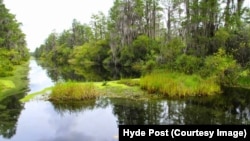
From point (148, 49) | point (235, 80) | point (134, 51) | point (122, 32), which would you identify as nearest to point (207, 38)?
point (235, 80)

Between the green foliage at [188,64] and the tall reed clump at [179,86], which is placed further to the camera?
the green foliage at [188,64]

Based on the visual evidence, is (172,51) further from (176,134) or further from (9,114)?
(176,134)

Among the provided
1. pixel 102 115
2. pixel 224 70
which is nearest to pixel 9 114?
pixel 102 115

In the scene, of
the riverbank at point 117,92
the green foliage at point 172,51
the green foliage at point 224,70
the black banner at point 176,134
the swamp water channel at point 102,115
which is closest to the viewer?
the black banner at point 176,134

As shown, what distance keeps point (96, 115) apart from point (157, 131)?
21.7ft

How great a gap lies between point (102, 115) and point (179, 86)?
23.2 feet

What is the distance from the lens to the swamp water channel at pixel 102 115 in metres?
13.6

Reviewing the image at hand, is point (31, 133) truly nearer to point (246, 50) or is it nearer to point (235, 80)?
point (235, 80)

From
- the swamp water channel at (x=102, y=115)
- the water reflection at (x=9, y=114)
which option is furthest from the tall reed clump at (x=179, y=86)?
the water reflection at (x=9, y=114)

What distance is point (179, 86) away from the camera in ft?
69.6

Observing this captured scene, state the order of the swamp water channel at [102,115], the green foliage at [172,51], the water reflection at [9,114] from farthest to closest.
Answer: the green foliage at [172,51] < the water reflection at [9,114] < the swamp water channel at [102,115]

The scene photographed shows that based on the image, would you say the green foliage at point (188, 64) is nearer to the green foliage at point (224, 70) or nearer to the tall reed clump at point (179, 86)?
the green foliage at point (224, 70)

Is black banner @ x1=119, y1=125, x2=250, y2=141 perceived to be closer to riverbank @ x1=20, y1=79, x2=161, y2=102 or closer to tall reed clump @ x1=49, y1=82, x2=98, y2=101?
riverbank @ x1=20, y1=79, x2=161, y2=102

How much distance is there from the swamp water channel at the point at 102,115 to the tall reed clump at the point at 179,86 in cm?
118
